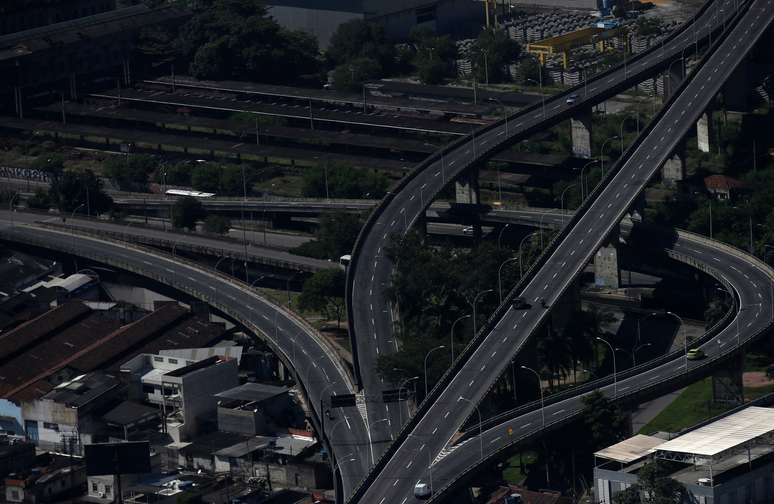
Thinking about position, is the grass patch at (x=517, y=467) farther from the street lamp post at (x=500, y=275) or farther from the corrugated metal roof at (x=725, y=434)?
the street lamp post at (x=500, y=275)

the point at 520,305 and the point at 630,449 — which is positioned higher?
the point at 520,305

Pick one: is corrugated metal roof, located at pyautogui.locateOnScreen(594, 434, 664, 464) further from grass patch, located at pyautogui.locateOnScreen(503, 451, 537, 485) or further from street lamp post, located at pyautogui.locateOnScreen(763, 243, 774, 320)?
street lamp post, located at pyautogui.locateOnScreen(763, 243, 774, 320)

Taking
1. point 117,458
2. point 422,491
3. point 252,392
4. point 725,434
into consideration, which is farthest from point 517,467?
point 117,458

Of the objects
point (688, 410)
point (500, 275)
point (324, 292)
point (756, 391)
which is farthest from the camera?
point (324, 292)

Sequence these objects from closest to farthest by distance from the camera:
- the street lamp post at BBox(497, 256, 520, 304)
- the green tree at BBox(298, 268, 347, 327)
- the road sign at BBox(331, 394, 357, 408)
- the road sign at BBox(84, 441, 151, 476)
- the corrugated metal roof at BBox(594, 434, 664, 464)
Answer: the corrugated metal roof at BBox(594, 434, 664, 464) < the road sign at BBox(84, 441, 151, 476) < the road sign at BBox(331, 394, 357, 408) < the street lamp post at BBox(497, 256, 520, 304) < the green tree at BBox(298, 268, 347, 327)

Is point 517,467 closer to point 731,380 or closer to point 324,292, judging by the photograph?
point 731,380

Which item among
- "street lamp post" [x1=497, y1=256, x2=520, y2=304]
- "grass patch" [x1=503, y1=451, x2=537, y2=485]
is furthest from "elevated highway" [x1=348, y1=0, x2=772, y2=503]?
"grass patch" [x1=503, y1=451, x2=537, y2=485]

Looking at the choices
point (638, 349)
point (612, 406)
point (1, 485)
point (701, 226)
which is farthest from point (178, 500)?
point (701, 226)

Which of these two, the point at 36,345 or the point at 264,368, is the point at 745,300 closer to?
the point at 264,368
